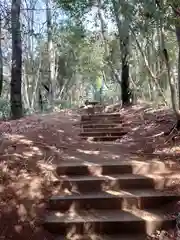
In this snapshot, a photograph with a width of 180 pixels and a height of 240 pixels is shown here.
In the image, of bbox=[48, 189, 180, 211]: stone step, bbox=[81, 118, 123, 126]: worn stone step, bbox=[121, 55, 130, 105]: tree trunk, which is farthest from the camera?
bbox=[121, 55, 130, 105]: tree trunk

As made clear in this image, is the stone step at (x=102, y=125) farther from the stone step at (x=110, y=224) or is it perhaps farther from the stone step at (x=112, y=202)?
the stone step at (x=110, y=224)

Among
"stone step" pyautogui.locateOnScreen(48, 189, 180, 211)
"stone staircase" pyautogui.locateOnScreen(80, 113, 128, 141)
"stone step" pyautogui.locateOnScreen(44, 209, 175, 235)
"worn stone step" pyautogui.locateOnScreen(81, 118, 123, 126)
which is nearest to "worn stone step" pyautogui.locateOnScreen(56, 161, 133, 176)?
"stone step" pyautogui.locateOnScreen(48, 189, 180, 211)

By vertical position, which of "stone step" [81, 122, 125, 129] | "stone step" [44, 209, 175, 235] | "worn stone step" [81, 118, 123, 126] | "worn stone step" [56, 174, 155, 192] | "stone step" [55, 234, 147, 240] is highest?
"worn stone step" [81, 118, 123, 126]

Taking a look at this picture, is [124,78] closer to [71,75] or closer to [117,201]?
[117,201]

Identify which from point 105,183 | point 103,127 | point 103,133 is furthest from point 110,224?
point 103,127

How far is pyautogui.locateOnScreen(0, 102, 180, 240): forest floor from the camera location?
3389mm

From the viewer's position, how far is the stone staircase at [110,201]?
3.33 m

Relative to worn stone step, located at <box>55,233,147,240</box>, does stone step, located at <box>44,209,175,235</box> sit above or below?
above

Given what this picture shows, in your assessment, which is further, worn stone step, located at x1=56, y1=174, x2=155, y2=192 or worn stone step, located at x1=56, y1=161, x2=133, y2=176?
worn stone step, located at x1=56, y1=161, x2=133, y2=176

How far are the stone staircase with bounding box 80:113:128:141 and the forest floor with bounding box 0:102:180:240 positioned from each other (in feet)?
1.20

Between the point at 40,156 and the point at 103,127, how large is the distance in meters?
4.19

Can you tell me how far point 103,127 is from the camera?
28.7 ft

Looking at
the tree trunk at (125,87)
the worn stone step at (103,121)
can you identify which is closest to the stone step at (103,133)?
the worn stone step at (103,121)

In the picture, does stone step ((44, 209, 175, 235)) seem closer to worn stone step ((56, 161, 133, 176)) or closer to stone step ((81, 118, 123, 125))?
worn stone step ((56, 161, 133, 176))
